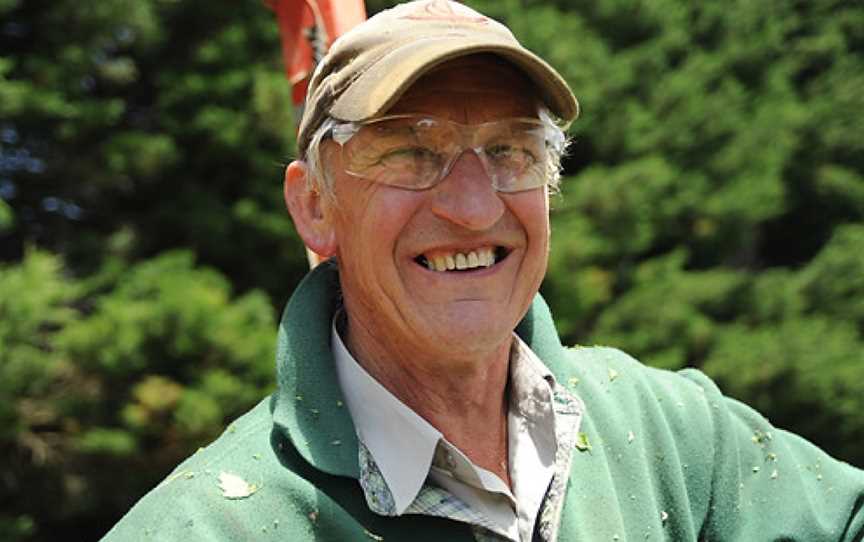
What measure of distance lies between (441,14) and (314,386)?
0.51 m

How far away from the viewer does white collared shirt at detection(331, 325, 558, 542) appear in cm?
167

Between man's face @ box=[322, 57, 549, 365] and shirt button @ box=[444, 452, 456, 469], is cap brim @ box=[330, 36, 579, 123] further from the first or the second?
shirt button @ box=[444, 452, 456, 469]

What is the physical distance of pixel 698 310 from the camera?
Answer: 654 cm

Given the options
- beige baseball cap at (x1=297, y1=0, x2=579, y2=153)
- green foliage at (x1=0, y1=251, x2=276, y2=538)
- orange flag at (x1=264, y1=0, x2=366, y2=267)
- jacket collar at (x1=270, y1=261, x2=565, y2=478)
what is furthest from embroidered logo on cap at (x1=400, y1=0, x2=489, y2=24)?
green foliage at (x1=0, y1=251, x2=276, y2=538)

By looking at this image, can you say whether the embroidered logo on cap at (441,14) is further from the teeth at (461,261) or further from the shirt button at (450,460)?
the shirt button at (450,460)

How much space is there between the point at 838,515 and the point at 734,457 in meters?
0.18

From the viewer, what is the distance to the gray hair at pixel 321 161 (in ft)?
5.72

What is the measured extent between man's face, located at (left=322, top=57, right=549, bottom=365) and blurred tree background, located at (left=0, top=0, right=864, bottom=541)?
111 inches

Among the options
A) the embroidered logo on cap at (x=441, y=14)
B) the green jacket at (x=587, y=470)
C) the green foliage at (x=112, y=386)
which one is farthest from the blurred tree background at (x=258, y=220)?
the embroidered logo on cap at (x=441, y=14)

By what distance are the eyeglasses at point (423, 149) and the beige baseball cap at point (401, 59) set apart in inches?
1.7

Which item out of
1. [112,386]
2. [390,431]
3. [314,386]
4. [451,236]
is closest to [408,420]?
[390,431]

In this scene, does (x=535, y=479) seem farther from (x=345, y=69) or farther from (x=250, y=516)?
(x=345, y=69)

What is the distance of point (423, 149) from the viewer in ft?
5.50

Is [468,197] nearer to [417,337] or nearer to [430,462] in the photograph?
[417,337]
